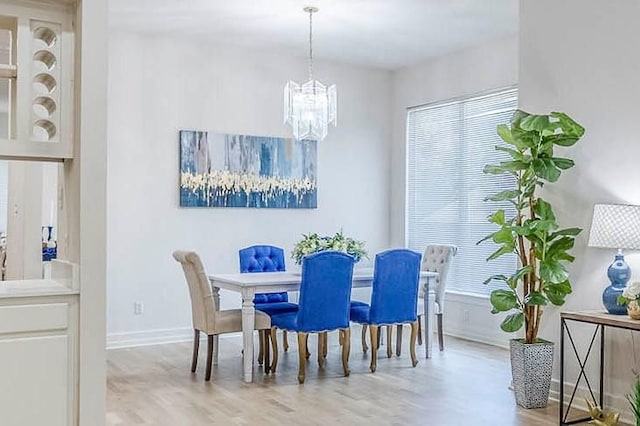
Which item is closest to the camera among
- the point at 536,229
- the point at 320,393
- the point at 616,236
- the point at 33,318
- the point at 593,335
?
the point at 33,318

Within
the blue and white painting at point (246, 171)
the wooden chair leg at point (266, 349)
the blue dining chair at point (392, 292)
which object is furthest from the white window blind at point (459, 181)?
the wooden chair leg at point (266, 349)

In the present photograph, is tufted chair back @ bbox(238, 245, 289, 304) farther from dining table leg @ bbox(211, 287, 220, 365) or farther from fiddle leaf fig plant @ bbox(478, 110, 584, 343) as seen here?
fiddle leaf fig plant @ bbox(478, 110, 584, 343)

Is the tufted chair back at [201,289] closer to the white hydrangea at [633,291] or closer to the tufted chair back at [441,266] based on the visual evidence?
the tufted chair back at [441,266]

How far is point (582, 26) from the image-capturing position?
15.5 ft

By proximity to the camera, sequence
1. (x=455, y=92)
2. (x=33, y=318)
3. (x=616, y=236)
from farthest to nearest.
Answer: (x=455, y=92) < (x=616, y=236) < (x=33, y=318)

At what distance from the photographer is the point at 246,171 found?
7543mm

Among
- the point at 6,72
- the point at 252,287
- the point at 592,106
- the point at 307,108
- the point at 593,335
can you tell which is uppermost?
the point at 307,108

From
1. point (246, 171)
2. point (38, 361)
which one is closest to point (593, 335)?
point (38, 361)

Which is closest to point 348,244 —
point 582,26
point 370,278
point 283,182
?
point 370,278

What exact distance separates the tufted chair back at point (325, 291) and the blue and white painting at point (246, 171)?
2364mm

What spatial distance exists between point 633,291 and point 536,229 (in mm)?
738

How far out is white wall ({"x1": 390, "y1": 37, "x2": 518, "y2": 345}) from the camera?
7.08 meters

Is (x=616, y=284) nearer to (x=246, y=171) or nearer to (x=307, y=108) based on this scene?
(x=307, y=108)

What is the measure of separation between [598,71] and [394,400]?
262cm
